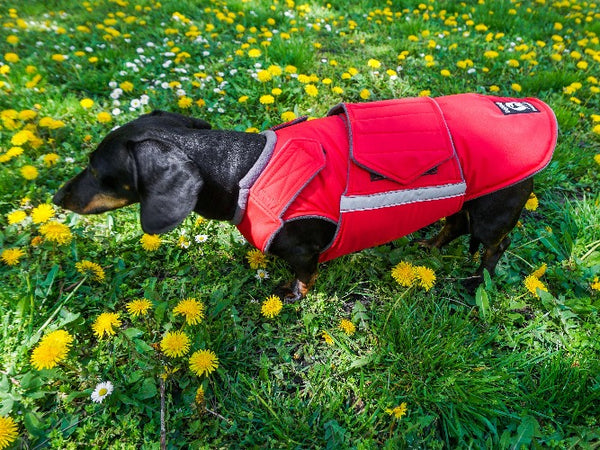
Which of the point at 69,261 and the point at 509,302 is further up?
the point at 509,302

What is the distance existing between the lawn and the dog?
0.39 meters

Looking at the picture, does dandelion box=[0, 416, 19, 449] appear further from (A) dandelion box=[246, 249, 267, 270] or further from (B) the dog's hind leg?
(B) the dog's hind leg

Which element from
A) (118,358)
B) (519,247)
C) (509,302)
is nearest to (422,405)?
(509,302)

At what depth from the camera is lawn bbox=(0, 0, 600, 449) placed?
186cm

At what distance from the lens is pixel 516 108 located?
82.3 inches

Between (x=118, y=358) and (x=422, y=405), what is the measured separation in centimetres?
167

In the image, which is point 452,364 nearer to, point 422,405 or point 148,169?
point 422,405

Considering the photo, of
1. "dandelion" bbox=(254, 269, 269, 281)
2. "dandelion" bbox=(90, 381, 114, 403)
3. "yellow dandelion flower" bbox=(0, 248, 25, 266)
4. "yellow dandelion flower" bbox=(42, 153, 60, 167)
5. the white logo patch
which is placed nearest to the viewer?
"dandelion" bbox=(90, 381, 114, 403)

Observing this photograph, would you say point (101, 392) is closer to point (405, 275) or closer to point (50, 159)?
point (405, 275)

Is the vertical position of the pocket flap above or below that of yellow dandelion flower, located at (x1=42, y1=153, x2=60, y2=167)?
above

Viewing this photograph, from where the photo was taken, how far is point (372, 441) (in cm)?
183

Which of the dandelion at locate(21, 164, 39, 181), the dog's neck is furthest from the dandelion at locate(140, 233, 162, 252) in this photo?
the dandelion at locate(21, 164, 39, 181)

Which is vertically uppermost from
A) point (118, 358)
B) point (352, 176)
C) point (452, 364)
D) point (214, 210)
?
point (352, 176)

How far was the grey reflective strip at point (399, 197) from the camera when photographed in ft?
6.44
